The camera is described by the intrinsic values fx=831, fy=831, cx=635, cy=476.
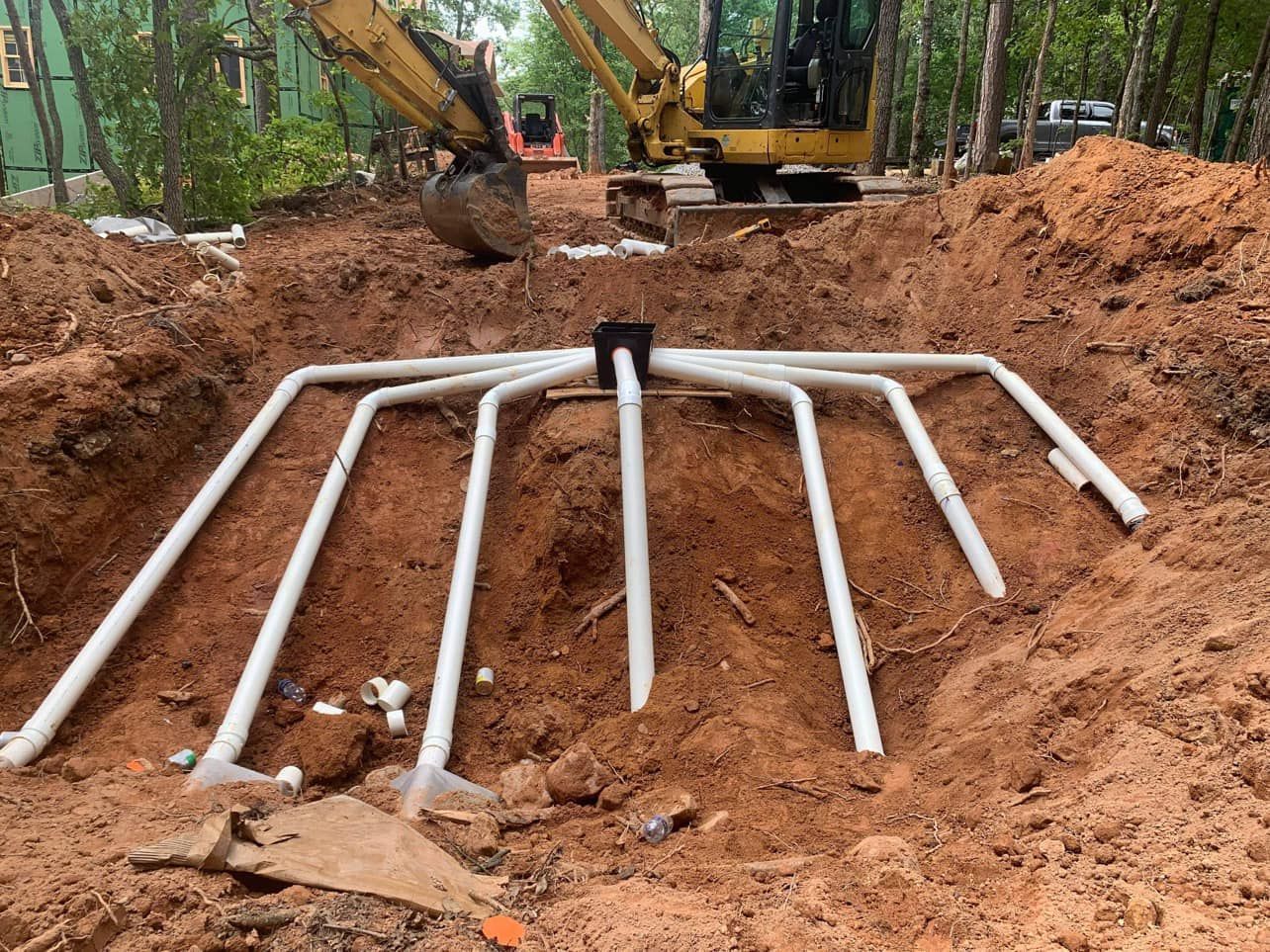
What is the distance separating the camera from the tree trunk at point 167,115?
9.89 meters

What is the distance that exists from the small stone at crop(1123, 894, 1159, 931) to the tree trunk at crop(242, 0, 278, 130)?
12.8 m

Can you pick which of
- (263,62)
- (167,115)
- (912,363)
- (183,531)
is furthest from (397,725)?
(263,62)

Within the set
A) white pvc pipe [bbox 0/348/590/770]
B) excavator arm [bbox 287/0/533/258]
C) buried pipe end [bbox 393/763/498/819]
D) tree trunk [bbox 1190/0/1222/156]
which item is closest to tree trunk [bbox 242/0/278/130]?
excavator arm [bbox 287/0/533/258]

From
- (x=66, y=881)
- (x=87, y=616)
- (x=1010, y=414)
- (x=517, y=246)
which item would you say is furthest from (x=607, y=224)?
(x=66, y=881)

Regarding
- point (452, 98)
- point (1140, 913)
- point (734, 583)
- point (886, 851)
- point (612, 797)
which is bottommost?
point (612, 797)

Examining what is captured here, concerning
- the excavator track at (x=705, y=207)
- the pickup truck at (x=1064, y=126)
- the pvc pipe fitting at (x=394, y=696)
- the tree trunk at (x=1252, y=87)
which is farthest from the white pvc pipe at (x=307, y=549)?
the pickup truck at (x=1064, y=126)

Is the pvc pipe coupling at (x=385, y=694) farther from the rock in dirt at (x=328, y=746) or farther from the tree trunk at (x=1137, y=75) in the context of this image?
the tree trunk at (x=1137, y=75)

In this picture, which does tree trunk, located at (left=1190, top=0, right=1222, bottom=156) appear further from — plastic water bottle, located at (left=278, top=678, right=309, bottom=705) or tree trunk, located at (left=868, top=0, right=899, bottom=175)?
plastic water bottle, located at (left=278, top=678, right=309, bottom=705)

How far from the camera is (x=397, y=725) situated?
12.0 feet

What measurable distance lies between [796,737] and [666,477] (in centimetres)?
182

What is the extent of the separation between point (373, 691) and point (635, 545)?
1.38 meters

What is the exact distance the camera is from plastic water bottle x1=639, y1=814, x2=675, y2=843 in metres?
2.52

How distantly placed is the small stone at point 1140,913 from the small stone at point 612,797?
1.56 m

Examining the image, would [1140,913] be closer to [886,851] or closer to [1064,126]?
[886,851]
